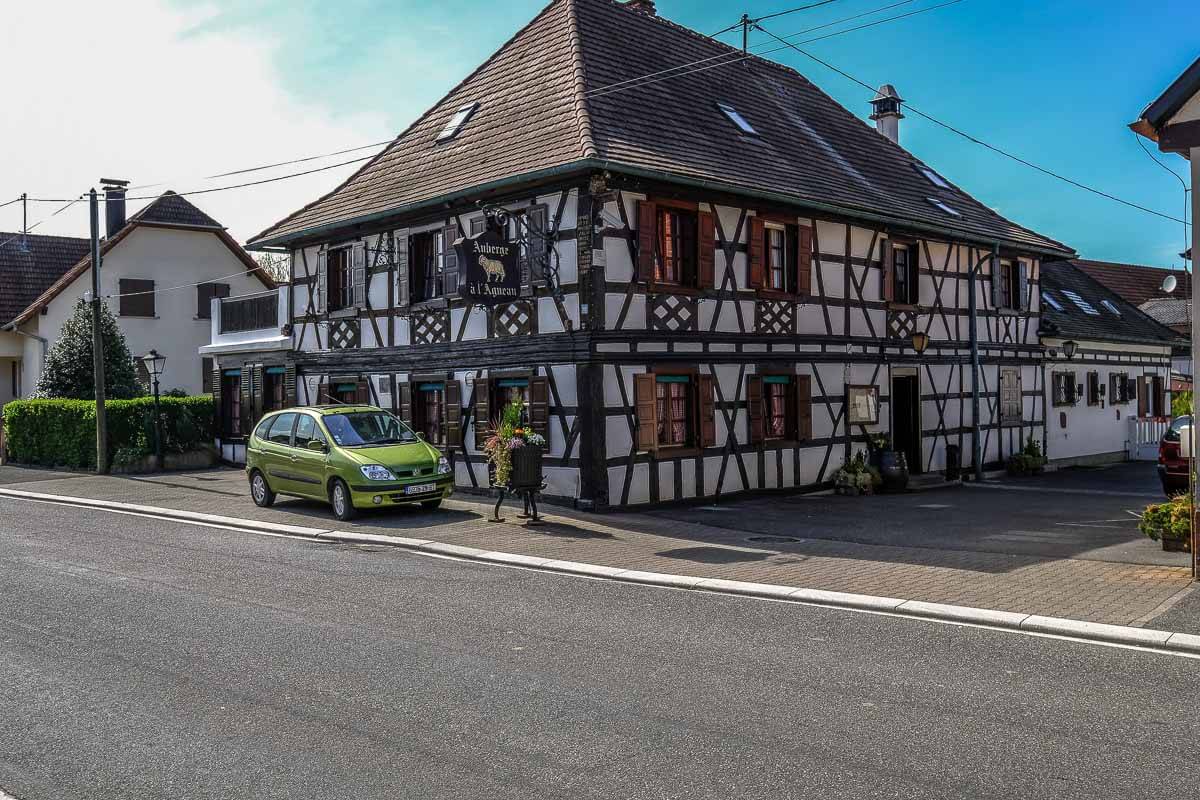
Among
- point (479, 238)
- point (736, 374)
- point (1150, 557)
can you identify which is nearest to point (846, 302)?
point (736, 374)

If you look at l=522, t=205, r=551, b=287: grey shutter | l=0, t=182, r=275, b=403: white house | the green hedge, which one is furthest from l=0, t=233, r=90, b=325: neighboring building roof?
l=522, t=205, r=551, b=287: grey shutter

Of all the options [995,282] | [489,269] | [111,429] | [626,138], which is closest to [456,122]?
[626,138]

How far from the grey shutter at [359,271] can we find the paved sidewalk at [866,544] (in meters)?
4.43

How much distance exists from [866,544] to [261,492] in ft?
32.2

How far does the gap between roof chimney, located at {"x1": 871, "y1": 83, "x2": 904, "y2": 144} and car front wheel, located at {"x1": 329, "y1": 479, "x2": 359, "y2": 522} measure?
67.1 feet

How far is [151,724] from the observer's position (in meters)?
5.67

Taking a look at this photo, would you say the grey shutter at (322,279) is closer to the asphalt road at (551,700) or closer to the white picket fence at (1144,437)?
the asphalt road at (551,700)

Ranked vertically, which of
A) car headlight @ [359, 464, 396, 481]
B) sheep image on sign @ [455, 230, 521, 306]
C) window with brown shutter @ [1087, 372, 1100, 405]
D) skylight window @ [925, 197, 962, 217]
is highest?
skylight window @ [925, 197, 962, 217]

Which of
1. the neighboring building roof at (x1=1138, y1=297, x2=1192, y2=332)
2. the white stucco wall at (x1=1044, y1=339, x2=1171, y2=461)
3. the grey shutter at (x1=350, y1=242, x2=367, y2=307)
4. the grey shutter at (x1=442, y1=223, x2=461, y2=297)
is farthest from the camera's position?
the neighboring building roof at (x1=1138, y1=297, x2=1192, y2=332)

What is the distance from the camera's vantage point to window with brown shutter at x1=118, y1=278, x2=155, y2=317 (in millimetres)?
35438

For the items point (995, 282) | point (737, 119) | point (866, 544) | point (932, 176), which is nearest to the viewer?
point (866, 544)

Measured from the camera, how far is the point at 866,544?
12.8 metres

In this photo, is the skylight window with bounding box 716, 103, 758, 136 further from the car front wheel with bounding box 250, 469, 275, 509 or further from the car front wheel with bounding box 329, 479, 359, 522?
the car front wheel with bounding box 250, 469, 275, 509

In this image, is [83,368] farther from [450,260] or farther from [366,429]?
[366,429]
